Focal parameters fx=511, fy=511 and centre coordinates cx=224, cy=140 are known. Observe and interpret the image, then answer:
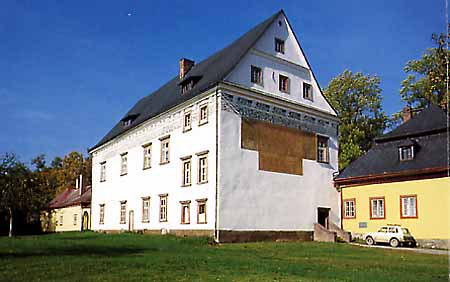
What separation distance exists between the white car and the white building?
455 cm

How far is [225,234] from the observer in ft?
92.1

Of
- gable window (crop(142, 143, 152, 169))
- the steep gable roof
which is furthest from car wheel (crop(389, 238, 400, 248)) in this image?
gable window (crop(142, 143, 152, 169))

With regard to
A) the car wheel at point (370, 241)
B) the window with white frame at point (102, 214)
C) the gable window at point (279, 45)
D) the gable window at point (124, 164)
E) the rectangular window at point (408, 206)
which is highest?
the gable window at point (279, 45)

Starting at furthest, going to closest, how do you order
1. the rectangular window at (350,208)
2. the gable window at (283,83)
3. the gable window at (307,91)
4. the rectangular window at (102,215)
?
1. the rectangular window at (102,215)
2. the gable window at (307,91)
3. the rectangular window at (350,208)
4. the gable window at (283,83)

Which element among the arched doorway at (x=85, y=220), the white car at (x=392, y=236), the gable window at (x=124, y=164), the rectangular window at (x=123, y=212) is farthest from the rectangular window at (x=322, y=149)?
the arched doorway at (x=85, y=220)

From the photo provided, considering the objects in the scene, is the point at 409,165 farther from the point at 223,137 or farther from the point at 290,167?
the point at 223,137

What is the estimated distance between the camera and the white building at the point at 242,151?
2909 cm

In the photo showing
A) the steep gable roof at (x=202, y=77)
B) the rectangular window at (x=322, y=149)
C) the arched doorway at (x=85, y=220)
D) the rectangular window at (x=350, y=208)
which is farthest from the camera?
the arched doorway at (x=85, y=220)

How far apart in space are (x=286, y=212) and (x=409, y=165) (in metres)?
7.82

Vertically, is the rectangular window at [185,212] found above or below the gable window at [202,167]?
below

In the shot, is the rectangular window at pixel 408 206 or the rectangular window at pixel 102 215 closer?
the rectangular window at pixel 408 206

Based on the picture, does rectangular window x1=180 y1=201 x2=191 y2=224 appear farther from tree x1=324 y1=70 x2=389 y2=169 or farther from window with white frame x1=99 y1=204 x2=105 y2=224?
tree x1=324 y1=70 x2=389 y2=169

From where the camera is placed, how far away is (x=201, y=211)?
29531 millimetres

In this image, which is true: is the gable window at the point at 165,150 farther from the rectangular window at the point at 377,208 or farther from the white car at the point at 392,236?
the white car at the point at 392,236
